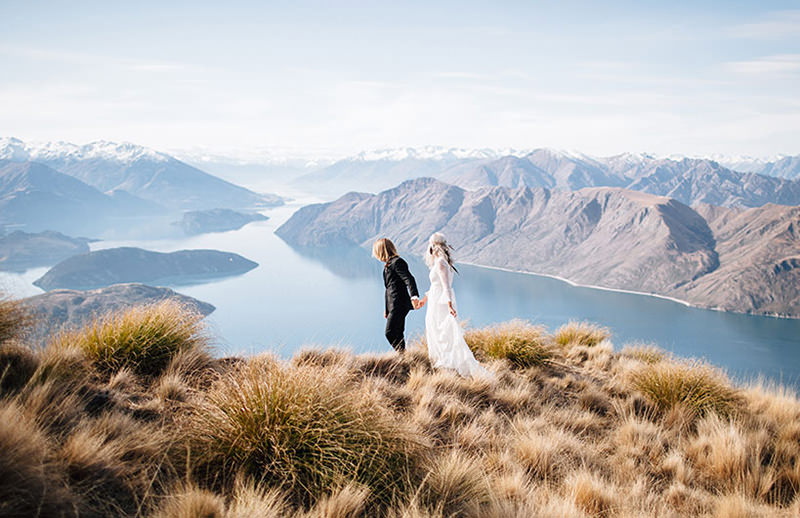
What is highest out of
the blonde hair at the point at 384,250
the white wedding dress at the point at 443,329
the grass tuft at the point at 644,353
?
the blonde hair at the point at 384,250

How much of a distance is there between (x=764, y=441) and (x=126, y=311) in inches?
323

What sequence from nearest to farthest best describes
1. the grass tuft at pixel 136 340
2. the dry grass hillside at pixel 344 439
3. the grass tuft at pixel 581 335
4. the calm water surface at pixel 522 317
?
the dry grass hillside at pixel 344 439
the grass tuft at pixel 136 340
the grass tuft at pixel 581 335
the calm water surface at pixel 522 317

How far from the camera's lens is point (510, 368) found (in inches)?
311

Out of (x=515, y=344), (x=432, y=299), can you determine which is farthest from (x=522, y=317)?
(x=432, y=299)

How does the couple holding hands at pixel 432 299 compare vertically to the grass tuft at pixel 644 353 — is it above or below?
above

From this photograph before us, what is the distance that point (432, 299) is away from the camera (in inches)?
317

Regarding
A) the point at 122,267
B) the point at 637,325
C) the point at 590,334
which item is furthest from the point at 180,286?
the point at 590,334

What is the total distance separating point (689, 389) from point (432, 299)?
409cm

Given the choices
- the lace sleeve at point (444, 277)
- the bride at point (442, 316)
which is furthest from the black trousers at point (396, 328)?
the lace sleeve at point (444, 277)

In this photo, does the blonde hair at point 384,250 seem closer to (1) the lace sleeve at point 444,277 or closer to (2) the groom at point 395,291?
(2) the groom at point 395,291

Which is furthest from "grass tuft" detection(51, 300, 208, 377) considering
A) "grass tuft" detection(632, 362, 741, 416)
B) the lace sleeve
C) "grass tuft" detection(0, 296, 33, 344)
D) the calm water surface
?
the calm water surface

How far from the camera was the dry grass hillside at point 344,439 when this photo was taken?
3.04 metres

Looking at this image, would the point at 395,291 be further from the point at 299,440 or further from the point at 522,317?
the point at 522,317

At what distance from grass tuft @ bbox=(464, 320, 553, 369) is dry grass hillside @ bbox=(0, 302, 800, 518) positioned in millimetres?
1048
